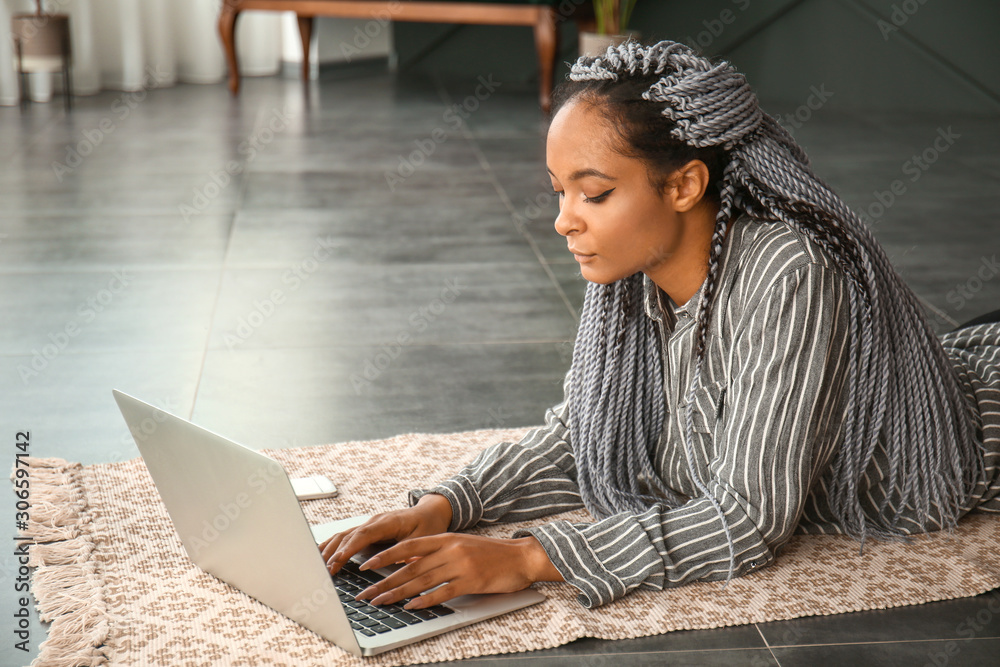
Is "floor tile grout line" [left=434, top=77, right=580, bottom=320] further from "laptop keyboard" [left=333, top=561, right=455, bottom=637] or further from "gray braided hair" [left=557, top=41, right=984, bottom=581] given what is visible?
"laptop keyboard" [left=333, top=561, right=455, bottom=637]

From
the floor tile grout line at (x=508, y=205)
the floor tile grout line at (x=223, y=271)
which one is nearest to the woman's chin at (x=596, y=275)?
the floor tile grout line at (x=223, y=271)

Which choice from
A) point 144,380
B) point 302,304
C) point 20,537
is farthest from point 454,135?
point 20,537

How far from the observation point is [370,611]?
4.29 ft

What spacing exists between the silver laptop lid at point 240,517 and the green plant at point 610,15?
4501 millimetres

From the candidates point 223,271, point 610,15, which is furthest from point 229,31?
point 223,271

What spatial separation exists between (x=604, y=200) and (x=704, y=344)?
256mm

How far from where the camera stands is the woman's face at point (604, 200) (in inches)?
50.8

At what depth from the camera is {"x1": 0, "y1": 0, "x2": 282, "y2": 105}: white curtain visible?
5.56 metres

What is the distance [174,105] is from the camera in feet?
18.9

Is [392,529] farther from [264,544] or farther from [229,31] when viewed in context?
[229,31]

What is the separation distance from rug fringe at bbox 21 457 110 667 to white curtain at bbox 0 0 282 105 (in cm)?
425

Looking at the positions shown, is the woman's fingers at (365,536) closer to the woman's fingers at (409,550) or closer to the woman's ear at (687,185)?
the woman's fingers at (409,550)

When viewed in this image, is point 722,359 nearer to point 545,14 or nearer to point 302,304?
point 302,304

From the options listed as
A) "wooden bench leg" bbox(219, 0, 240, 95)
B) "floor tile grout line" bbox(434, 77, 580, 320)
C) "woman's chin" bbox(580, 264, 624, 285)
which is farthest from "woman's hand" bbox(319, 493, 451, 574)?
"wooden bench leg" bbox(219, 0, 240, 95)
